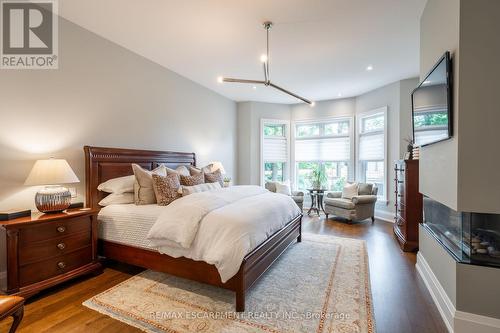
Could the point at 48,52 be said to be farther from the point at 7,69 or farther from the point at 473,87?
the point at 473,87

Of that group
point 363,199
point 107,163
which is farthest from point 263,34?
point 363,199

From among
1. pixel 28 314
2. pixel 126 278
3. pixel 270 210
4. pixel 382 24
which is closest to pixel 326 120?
pixel 382 24

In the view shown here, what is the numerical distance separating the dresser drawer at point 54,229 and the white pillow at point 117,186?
52cm

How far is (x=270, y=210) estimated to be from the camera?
9.32 ft

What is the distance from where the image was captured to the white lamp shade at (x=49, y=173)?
7.72 feet

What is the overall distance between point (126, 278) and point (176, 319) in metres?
1.10

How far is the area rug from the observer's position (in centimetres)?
191

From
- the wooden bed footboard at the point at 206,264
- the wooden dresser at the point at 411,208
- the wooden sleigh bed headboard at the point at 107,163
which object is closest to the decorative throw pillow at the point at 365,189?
the wooden dresser at the point at 411,208

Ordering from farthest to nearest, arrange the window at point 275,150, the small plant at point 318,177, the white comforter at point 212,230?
the window at point 275,150
the small plant at point 318,177
the white comforter at point 212,230

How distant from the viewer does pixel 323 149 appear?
665cm

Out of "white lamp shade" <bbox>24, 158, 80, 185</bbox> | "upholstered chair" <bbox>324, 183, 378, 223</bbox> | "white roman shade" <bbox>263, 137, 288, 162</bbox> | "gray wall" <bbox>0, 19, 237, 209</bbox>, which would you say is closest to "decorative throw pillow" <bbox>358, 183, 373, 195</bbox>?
"upholstered chair" <bbox>324, 183, 378, 223</bbox>

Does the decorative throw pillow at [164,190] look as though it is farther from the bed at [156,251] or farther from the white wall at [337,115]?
the white wall at [337,115]

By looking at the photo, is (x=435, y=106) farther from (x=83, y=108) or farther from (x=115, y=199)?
(x=83, y=108)

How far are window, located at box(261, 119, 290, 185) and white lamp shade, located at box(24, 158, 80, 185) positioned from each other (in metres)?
4.86
